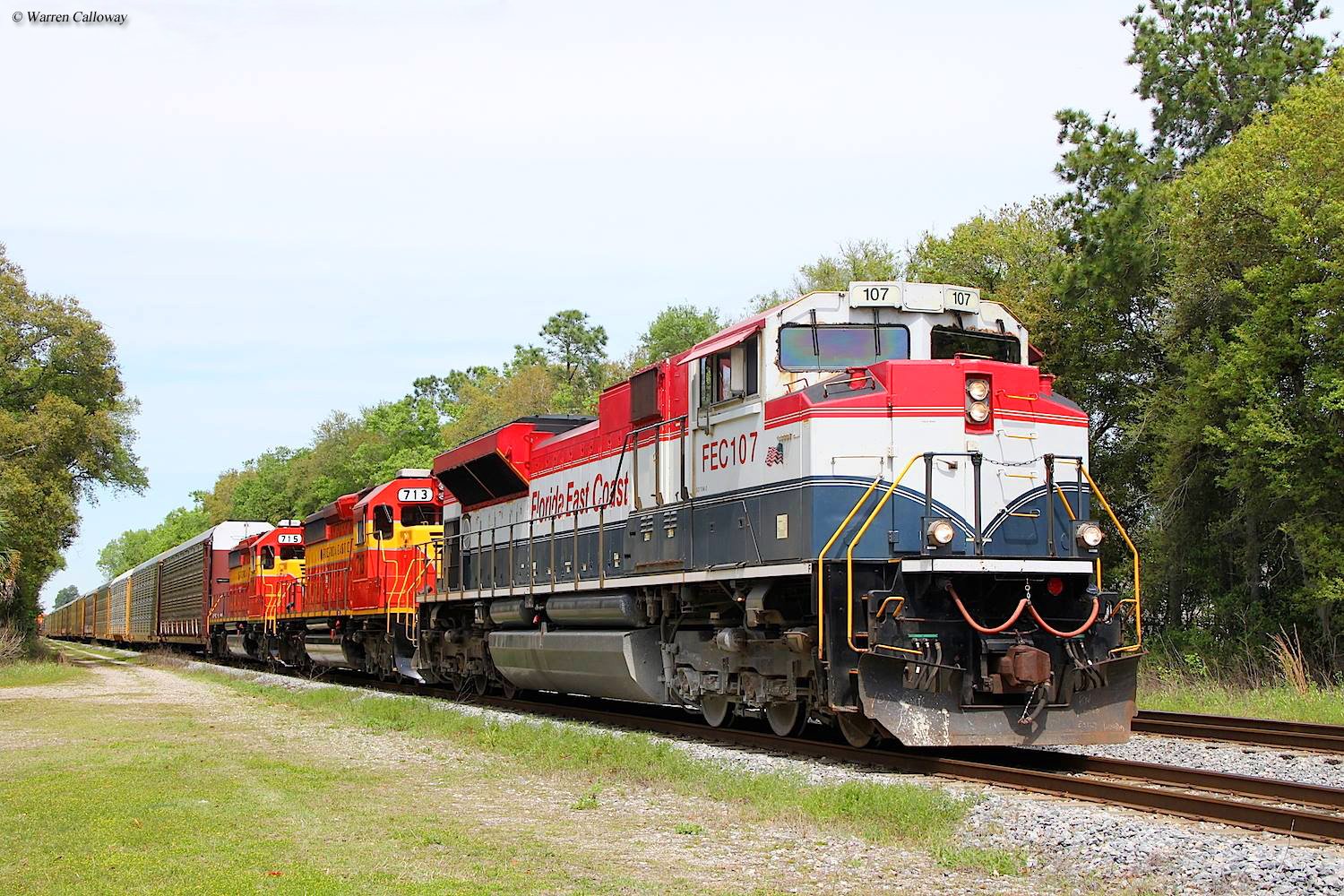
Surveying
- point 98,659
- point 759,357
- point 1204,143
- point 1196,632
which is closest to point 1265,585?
point 1196,632

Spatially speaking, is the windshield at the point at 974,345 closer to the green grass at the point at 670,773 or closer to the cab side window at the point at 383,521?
the green grass at the point at 670,773

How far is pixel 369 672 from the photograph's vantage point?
84.1 ft

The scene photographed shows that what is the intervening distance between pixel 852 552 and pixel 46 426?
28256mm

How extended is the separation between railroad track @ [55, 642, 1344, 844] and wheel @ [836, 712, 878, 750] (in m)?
0.10

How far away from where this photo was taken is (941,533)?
10.4 m

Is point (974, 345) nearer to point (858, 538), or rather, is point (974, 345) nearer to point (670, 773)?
point (858, 538)

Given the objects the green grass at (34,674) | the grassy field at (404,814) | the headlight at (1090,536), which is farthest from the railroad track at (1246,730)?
the green grass at (34,674)

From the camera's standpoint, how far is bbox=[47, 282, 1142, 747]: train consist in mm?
10500

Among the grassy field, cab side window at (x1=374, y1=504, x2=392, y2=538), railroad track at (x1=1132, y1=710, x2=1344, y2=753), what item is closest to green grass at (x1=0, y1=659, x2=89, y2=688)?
cab side window at (x1=374, y1=504, x2=392, y2=538)

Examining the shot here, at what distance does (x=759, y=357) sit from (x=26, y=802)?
22.4 ft

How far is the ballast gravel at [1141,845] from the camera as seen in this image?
6.38 m

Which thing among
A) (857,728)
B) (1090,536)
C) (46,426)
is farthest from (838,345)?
(46,426)

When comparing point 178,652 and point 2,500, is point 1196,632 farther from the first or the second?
point 178,652

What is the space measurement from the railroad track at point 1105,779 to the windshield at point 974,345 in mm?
3544
